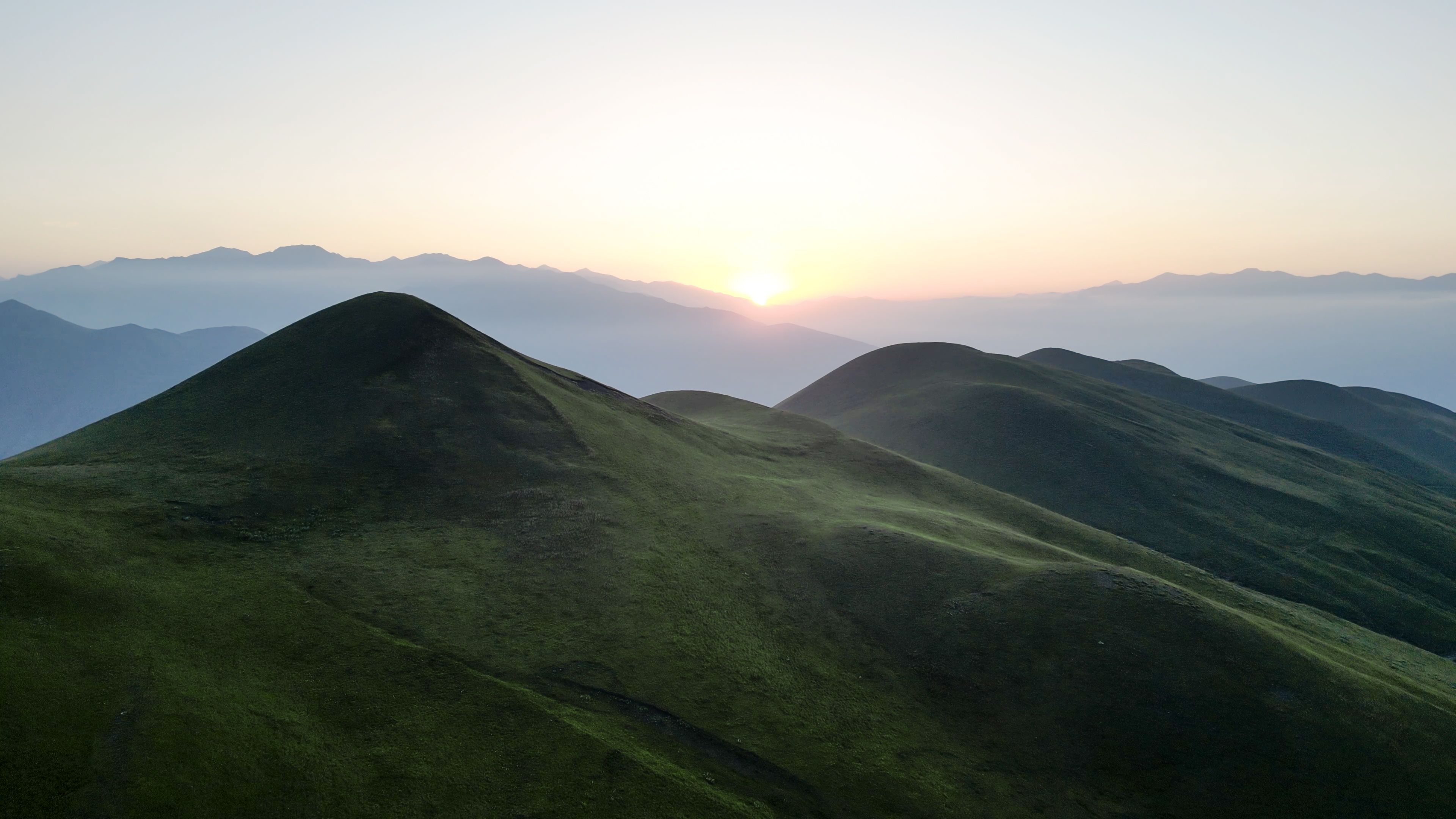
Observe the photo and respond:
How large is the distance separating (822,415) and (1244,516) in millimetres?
74524

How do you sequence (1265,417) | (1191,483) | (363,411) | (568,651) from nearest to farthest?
(568,651), (363,411), (1191,483), (1265,417)

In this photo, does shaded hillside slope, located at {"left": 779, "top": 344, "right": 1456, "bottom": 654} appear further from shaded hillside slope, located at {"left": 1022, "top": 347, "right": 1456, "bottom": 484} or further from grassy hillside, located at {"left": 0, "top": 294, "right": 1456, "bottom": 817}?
shaded hillside slope, located at {"left": 1022, "top": 347, "right": 1456, "bottom": 484}

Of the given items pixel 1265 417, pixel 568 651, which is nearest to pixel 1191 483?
pixel 1265 417

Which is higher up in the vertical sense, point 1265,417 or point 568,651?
point 1265,417

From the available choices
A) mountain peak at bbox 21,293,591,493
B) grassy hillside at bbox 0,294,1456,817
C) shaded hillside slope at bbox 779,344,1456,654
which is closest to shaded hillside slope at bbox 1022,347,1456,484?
shaded hillside slope at bbox 779,344,1456,654

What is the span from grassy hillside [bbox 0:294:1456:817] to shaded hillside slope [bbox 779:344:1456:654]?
21.0m

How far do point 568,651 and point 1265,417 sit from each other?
189m

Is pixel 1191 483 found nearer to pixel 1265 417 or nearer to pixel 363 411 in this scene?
pixel 1265 417

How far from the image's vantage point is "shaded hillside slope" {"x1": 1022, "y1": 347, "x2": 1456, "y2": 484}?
150750 millimetres

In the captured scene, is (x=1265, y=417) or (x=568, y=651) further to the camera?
(x=1265, y=417)

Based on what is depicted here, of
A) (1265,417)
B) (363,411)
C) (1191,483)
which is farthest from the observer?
(1265,417)

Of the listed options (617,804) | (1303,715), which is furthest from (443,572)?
(1303,715)

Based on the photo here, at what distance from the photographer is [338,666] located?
100ft

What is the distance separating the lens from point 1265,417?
550 ft
